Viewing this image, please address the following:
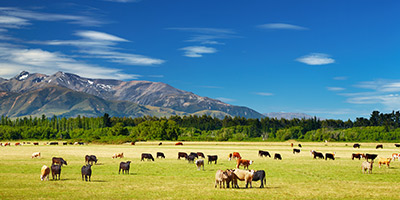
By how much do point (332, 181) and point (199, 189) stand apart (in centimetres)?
1115

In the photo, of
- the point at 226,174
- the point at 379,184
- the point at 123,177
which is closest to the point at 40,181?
the point at 123,177

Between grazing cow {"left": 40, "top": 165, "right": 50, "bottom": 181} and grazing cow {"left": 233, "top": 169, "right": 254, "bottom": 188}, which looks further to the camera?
grazing cow {"left": 40, "top": 165, "right": 50, "bottom": 181}

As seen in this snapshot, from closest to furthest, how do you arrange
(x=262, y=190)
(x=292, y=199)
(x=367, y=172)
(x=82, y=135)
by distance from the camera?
(x=292, y=199) < (x=262, y=190) < (x=367, y=172) < (x=82, y=135)

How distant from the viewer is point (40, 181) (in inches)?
1081

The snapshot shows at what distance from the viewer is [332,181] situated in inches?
1139

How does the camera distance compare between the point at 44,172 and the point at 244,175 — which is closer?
the point at 244,175

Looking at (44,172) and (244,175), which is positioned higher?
(244,175)

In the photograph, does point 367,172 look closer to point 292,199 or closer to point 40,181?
point 292,199

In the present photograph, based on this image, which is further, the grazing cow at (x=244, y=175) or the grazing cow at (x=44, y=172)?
the grazing cow at (x=44, y=172)

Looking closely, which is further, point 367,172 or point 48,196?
point 367,172

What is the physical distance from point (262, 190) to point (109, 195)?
9.39 m

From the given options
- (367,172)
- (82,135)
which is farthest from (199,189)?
(82,135)

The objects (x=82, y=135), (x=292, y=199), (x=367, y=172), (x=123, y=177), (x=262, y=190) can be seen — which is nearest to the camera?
(x=292, y=199)

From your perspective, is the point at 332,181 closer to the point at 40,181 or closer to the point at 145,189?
the point at 145,189
